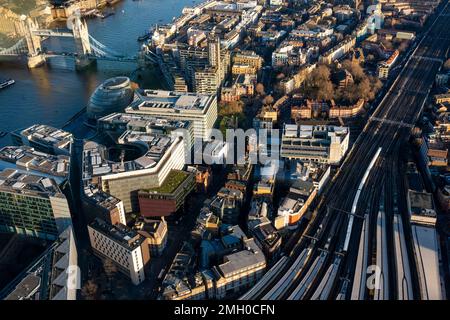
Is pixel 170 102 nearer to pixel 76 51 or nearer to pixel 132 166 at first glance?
pixel 132 166

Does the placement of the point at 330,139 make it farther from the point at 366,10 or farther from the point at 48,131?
the point at 366,10

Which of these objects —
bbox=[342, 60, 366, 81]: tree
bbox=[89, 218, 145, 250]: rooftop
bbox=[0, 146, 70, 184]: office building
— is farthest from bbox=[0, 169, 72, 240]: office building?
bbox=[342, 60, 366, 81]: tree

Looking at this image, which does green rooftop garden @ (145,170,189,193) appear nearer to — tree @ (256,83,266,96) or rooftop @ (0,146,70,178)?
rooftop @ (0,146,70,178)

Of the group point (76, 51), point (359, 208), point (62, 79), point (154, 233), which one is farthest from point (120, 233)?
point (76, 51)

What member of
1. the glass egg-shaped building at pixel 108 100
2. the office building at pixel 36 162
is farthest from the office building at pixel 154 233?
the glass egg-shaped building at pixel 108 100

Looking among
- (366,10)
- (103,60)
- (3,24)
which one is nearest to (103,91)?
(103,60)
